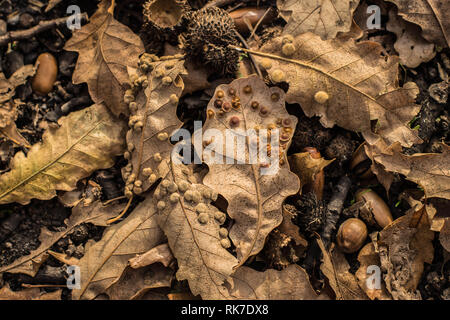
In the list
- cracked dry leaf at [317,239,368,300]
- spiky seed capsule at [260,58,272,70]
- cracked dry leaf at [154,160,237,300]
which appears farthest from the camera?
spiky seed capsule at [260,58,272,70]

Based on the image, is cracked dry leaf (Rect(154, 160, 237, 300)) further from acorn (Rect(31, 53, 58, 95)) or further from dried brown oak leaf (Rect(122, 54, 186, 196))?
acorn (Rect(31, 53, 58, 95))

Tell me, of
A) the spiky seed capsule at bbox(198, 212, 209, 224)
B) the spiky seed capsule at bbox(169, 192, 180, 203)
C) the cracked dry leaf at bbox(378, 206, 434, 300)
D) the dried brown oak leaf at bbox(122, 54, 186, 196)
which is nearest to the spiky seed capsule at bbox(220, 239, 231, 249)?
the spiky seed capsule at bbox(198, 212, 209, 224)

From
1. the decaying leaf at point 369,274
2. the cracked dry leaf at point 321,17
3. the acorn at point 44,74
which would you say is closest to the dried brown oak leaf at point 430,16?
the cracked dry leaf at point 321,17

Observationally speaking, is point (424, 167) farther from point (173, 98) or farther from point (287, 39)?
point (173, 98)

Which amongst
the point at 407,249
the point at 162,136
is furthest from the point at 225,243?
the point at 407,249

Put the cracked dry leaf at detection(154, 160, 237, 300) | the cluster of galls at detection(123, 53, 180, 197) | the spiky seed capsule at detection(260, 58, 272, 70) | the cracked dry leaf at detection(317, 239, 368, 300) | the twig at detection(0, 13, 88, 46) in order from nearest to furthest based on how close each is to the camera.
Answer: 1. the cracked dry leaf at detection(154, 160, 237, 300)
2. the cracked dry leaf at detection(317, 239, 368, 300)
3. the cluster of galls at detection(123, 53, 180, 197)
4. the spiky seed capsule at detection(260, 58, 272, 70)
5. the twig at detection(0, 13, 88, 46)

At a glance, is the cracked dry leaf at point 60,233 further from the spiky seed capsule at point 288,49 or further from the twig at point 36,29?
the spiky seed capsule at point 288,49

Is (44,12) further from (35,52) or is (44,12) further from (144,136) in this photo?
(144,136)
